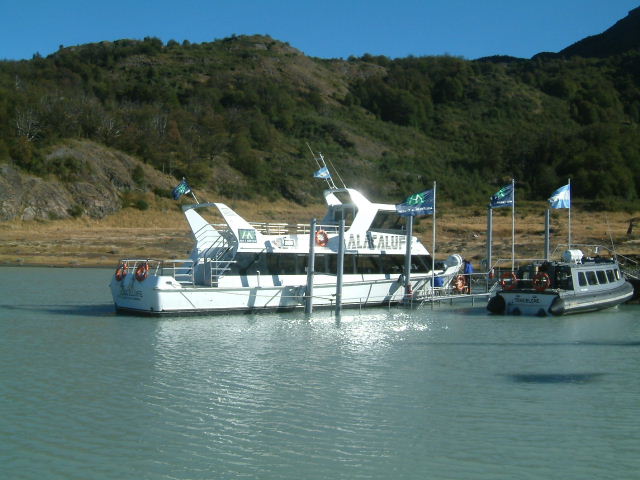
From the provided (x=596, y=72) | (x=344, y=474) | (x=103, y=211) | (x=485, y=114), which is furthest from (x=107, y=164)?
(x=596, y=72)

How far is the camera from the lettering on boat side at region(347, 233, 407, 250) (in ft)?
90.9

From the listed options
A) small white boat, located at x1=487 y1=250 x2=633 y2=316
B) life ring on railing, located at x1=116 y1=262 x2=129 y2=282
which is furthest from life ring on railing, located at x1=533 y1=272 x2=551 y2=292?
life ring on railing, located at x1=116 y1=262 x2=129 y2=282

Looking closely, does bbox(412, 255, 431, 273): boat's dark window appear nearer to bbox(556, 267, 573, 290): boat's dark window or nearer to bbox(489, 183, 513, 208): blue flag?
bbox(489, 183, 513, 208): blue flag

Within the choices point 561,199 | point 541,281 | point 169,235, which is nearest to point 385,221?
point 541,281

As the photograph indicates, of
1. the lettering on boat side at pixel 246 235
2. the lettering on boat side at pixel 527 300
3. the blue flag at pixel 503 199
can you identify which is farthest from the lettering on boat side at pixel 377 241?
the lettering on boat side at pixel 527 300

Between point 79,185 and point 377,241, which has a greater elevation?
point 79,185

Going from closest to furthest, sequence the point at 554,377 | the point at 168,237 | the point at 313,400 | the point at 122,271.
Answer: the point at 313,400
the point at 554,377
the point at 122,271
the point at 168,237

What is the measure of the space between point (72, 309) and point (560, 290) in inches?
657

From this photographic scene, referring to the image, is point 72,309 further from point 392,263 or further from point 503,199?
point 503,199

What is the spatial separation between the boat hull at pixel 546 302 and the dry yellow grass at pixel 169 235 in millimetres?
15283

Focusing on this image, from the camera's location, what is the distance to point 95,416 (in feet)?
43.2

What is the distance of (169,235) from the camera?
53594 mm

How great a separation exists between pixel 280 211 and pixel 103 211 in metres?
15.7

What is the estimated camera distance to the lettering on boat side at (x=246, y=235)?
25547 mm
